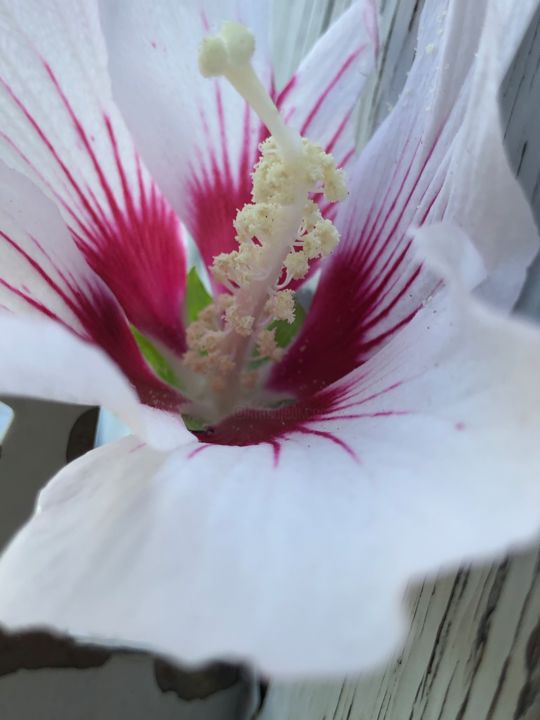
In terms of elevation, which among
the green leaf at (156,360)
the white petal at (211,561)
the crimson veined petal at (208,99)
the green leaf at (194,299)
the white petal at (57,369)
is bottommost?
the green leaf at (156,360)

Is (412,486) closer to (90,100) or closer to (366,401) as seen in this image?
(366,401)

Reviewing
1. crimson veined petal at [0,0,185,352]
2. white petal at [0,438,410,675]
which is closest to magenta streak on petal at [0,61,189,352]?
crimson veined petal at [0,0,185,352]

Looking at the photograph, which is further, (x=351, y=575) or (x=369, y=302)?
Answer: (x=369, y=302)

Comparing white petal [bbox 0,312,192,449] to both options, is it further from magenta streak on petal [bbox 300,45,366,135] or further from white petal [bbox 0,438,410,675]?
magenta streak on petal [bbox 300,45,366,135]

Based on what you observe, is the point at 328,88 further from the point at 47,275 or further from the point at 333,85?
the point at 47,275

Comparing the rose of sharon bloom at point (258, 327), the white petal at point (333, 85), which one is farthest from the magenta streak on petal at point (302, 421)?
the white petal at point (333, 85)

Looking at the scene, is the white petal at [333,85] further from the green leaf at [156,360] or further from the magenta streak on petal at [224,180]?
the green leaf at [156,360]

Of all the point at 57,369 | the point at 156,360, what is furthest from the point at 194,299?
the point at 57,369

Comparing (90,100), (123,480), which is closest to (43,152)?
(90,100)
